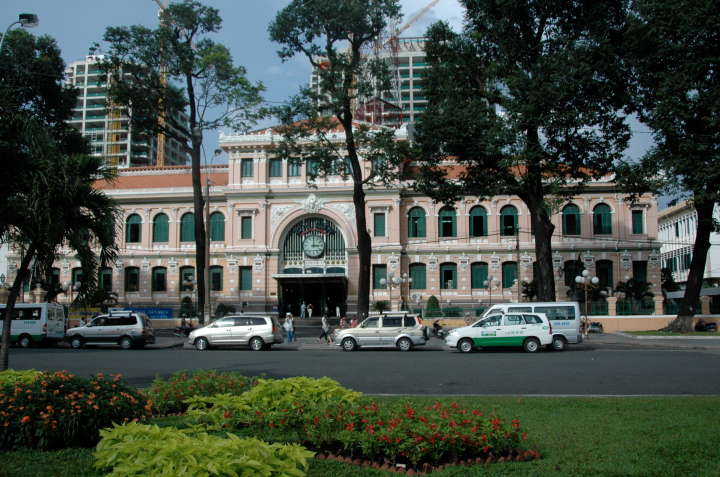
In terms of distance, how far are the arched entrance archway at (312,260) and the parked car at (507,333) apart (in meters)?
23.0

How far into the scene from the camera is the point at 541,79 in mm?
24547

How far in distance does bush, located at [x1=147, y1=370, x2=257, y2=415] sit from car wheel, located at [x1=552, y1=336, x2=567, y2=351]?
17.4 metres

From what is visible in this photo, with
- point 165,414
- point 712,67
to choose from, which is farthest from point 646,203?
point 165,414

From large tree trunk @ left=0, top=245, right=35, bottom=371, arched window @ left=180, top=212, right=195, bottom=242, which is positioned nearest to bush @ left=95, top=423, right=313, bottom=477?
large tree trunk @ left=0, top=245, right=35, bottom=371

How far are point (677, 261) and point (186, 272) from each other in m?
55.3

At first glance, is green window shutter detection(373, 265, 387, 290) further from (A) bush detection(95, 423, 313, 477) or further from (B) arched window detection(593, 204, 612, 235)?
(A) bush detection(95, 423, 313, 477)

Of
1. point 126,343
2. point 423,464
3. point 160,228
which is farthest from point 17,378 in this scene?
point 160,228

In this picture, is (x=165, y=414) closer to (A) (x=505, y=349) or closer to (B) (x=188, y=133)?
(A) (x=505, y=349)

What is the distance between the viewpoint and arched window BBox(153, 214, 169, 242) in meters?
50.8

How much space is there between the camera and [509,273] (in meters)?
48.1

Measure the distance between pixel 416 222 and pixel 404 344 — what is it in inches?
960

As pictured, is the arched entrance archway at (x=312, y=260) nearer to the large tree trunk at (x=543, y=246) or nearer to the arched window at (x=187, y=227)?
the arched window at (x=187, y=227)

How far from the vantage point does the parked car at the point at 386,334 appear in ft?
84.4

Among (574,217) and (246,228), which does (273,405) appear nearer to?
(246,228)
